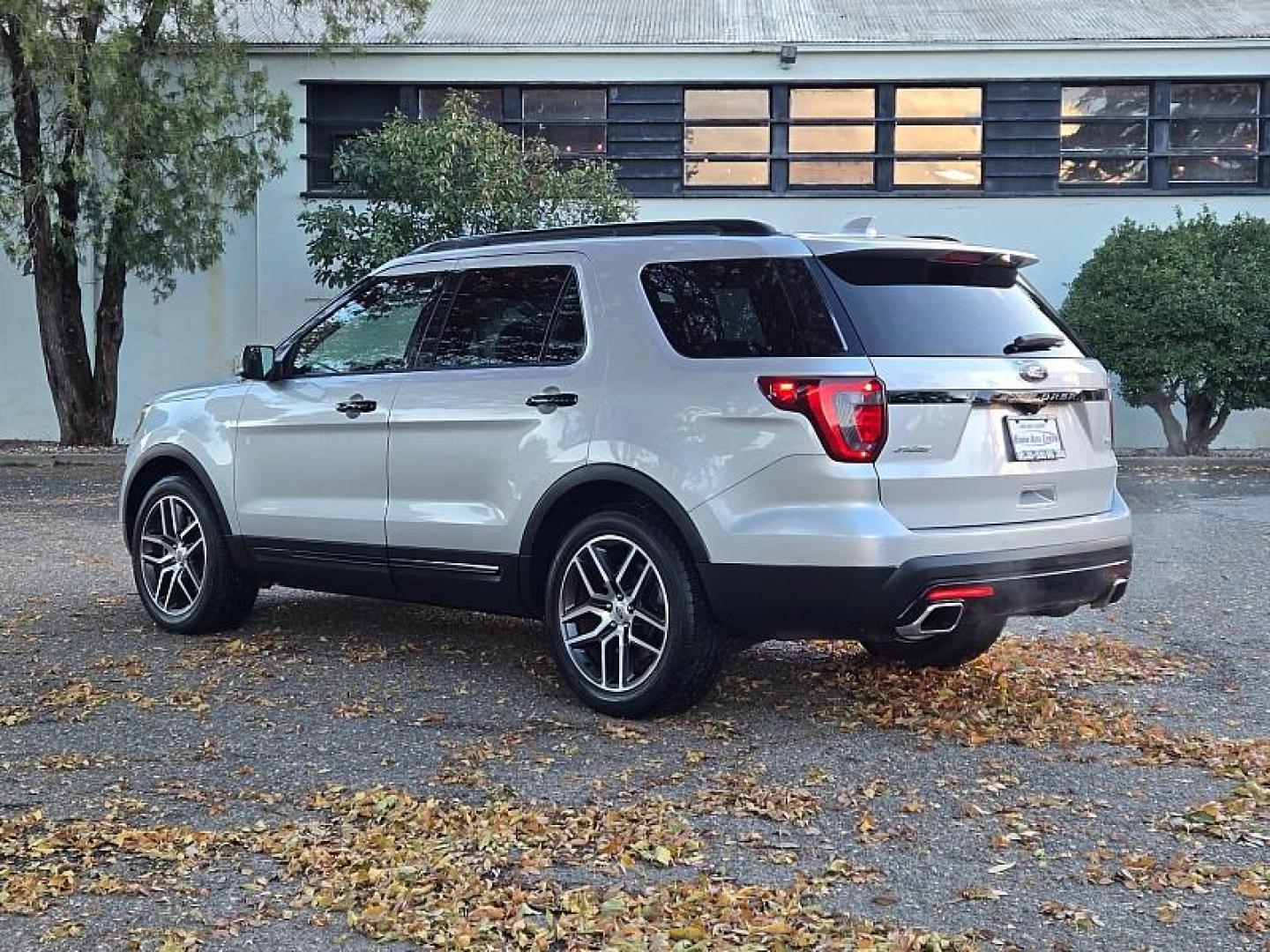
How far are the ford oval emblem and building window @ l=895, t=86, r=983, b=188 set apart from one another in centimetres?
1484

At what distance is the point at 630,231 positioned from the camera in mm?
5715

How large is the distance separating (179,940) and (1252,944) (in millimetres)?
2543

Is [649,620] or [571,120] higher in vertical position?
[571,120]

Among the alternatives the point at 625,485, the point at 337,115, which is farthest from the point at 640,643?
the point at 337,115

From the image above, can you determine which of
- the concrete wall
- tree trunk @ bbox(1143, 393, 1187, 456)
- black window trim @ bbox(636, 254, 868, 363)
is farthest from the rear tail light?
the concrete wall

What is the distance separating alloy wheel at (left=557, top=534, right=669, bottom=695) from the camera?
529 centimetres

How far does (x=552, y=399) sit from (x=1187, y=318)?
13.1 m

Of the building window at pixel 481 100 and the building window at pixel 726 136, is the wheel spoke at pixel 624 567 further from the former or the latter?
A: the building window at pixel 481 100

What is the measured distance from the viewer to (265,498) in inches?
262

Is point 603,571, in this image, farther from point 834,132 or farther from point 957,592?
point 834,132

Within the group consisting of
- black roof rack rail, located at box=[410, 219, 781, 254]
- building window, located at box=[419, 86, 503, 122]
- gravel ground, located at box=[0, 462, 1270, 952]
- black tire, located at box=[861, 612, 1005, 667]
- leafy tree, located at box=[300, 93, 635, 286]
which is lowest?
gravel ground, located at box=[0, 462, 1270, 952]

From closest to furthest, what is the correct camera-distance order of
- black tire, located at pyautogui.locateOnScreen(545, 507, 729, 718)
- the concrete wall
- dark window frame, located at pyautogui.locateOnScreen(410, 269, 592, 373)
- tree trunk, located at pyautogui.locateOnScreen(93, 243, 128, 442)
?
1. black tire, located at pyautogui.locateOnScreen(545, 507, 729, 718)
2. dark window frame, located at pyautogui.locateOnScreen(410, 269, 592, 373)
3. tree trunk, located at pyautogui.locateOnScreen(93, 243, 128, 442)
4. the concrete wall

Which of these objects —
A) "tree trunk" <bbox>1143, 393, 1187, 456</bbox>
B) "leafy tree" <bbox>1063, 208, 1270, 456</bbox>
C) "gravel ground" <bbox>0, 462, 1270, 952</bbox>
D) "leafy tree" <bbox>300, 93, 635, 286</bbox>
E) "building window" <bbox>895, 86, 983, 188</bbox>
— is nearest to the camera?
"gravel ground" <bbox>0, 462, 1270, 952</bbox>

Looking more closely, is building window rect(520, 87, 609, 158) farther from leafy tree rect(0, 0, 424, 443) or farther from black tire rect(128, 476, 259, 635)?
black tire rect(128, 476, 259, 635)
